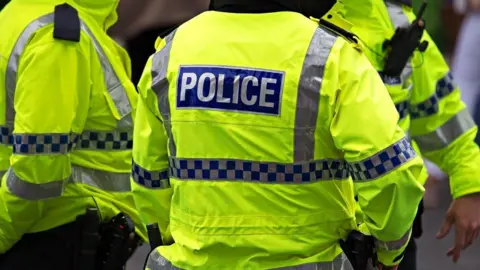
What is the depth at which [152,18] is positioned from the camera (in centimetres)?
694

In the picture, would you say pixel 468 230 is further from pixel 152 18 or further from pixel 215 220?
pixel 152 18

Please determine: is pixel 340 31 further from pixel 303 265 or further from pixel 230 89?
pixel 303 265

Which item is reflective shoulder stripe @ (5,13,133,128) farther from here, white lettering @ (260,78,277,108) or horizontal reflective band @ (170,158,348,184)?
white lettering @ (260,78,277,108)

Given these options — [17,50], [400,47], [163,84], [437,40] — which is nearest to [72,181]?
[17,50]

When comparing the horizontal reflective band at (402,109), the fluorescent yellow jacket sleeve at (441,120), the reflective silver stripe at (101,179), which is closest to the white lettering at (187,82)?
the reflective silver stripe at (101,179)

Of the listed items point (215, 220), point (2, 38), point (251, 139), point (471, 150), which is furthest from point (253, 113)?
point (471, 150)

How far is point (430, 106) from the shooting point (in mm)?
4043

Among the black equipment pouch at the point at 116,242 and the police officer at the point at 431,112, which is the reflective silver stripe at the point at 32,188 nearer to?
the black equipment pouch at the point at 116,242

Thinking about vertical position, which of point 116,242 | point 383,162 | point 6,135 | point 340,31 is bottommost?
point 116,242

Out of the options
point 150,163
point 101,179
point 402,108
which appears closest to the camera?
point 150,163

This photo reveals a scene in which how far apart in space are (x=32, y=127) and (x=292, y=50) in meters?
1.06

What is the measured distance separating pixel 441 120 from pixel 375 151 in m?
1.45

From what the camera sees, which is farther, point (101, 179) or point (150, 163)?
point (101, 179)

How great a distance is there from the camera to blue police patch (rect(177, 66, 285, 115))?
2.75 metres
